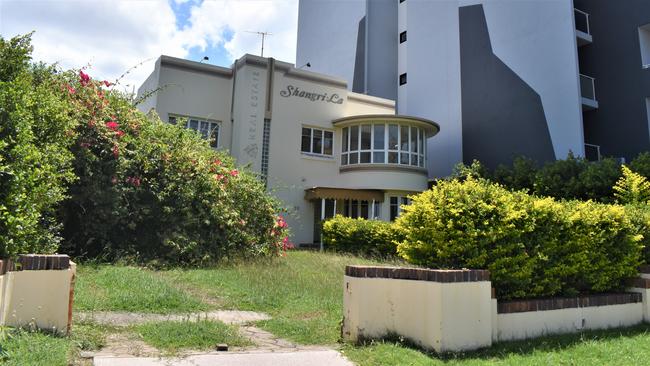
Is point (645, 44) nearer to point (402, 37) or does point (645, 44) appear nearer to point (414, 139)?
point (414, 139)

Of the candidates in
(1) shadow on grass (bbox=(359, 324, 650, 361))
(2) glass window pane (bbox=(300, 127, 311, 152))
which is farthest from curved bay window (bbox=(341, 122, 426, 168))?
(1) shadow on grass (bbox=(359, 324, 650, 361))

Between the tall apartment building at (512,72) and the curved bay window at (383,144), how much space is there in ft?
14.1

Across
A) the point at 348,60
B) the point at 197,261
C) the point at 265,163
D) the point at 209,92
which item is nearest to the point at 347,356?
the point at 197,261

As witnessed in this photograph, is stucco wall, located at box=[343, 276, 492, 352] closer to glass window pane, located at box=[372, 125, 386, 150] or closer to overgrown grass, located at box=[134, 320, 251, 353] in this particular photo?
overgrown grass, located at box=[134, 320, 251, 353]

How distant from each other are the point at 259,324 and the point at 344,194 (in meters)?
14.5

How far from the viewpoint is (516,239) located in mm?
5953

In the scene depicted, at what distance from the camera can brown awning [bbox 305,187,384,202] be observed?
20.3 metres

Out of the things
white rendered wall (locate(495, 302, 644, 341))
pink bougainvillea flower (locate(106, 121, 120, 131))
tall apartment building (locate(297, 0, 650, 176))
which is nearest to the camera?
white rendered wall (locate(495, 302, 644, 341))

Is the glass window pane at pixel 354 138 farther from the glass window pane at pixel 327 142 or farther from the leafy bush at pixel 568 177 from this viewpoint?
the leafy bush at pixel 568 177

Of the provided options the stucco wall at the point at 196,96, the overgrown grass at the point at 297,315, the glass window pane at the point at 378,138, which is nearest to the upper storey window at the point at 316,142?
the glass window pane at the point at 378,138

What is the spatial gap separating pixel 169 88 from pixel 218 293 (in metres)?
14.0

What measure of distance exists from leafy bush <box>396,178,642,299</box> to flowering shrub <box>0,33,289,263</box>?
6.47m

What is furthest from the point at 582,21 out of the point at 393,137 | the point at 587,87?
the point at 393,137

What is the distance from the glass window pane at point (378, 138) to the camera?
72.2 feet
